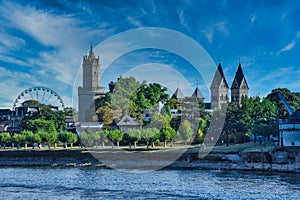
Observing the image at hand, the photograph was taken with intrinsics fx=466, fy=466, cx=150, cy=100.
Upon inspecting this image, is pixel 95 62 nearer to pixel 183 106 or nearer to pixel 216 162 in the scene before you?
pixel 183 106

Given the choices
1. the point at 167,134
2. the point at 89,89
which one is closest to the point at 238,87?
the point at 89,89

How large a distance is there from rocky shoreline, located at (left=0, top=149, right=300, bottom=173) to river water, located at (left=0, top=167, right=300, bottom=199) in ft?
8.36

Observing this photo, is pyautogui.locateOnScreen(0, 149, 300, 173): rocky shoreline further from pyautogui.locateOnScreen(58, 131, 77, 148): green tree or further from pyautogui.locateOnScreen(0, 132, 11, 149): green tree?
pyautogui.locateOnScreen(0, 132, 11, 149): green tree

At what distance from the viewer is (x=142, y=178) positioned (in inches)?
1326

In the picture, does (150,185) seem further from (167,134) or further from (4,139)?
(4,139)

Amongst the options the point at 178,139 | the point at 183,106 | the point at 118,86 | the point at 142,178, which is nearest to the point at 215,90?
the point at 183,106

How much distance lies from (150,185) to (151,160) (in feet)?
45.7

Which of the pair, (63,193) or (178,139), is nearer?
(63,193)

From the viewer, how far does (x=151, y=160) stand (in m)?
43.8

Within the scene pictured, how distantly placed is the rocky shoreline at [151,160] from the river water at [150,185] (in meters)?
2.55

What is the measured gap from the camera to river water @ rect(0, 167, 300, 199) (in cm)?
2598

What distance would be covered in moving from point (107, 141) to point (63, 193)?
30.5 meters

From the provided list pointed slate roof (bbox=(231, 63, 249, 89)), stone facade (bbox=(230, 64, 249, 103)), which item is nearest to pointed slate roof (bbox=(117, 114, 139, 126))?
stone facade (bbox=(230, 64, 249, 103))

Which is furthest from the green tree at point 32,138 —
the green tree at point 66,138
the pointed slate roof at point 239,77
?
the pointed slate roof at point 239,77
